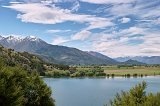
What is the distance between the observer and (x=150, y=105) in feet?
148

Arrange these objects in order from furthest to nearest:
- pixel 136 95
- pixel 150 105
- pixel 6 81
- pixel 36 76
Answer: pixel 36 76 → pixel 6 81 → pixel 136 95 → pixel 150 105

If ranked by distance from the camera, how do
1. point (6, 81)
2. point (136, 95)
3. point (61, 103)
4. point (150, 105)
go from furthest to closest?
point (61, 103) < point (6, 81) < point (136, 95) < point (150, 105)

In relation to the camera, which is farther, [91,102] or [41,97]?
[91,102]

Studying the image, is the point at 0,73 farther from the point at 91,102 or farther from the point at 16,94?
the point at 91,102

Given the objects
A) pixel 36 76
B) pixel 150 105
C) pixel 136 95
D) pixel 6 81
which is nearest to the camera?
pixel 150 105

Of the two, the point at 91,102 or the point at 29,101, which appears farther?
the point at 91,102

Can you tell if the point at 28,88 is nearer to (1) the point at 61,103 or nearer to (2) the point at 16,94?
(2) the point at 16,94

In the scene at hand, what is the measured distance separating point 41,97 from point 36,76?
18.1ft

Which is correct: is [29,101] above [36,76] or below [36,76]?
below

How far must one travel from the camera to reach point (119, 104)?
53.4 meters

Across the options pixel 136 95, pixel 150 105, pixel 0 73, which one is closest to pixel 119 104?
pixel 136 95

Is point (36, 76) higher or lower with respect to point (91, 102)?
higher

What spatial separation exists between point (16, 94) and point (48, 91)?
1990cm

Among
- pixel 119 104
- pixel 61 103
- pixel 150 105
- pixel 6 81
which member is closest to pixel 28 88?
pixel 6 81
